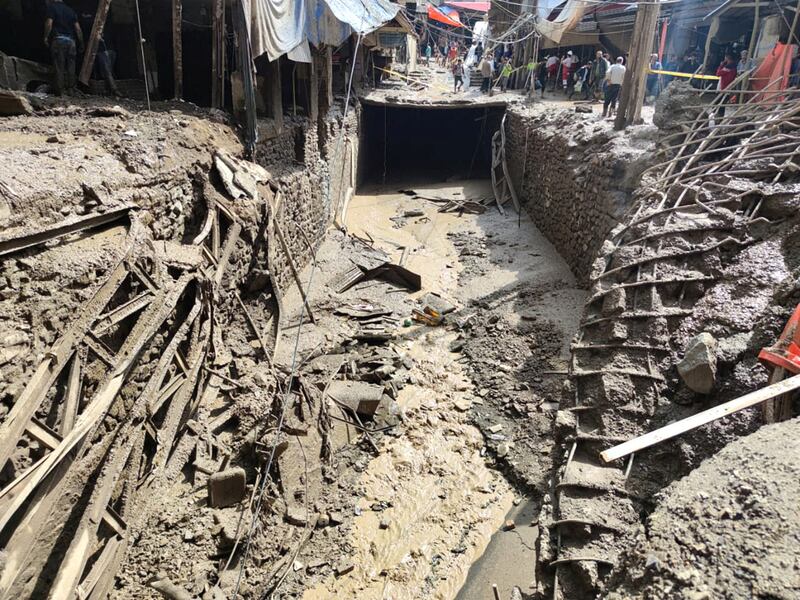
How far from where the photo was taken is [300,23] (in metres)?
9.30

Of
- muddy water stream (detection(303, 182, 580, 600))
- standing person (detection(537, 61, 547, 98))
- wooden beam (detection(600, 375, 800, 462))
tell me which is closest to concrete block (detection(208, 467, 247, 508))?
muddy water stream (detection(303, 182, 580, 600))

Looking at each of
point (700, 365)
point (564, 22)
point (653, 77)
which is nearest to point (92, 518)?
point (700, 365)

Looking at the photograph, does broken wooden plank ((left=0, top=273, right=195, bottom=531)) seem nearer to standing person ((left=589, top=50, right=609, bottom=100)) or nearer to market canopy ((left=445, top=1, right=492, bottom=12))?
standing person ((left=589, top=50, right=609, bottom=100))

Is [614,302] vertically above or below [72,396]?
above

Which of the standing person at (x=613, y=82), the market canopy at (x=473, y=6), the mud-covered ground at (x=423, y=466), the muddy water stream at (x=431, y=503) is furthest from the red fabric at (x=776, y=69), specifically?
the market canopy at (x=473, y=6)

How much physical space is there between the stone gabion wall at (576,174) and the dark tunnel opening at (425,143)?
13.4 feet

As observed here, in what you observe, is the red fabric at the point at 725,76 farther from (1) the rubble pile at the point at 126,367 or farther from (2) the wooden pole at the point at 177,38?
(2) the wooden pole at the point at 177,38

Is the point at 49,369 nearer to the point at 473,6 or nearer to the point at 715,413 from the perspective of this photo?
the point at 715,413

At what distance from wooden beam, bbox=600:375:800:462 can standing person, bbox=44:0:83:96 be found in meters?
9.59

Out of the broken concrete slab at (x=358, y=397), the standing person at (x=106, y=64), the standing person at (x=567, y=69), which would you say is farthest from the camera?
the standing person at (x=567, y=69)

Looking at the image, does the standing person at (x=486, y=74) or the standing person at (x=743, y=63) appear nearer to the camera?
the standing person at (x=743, y=63)

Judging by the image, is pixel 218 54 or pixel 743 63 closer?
pixel 218 54

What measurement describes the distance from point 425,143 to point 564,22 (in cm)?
786

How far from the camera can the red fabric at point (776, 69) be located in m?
8.54
